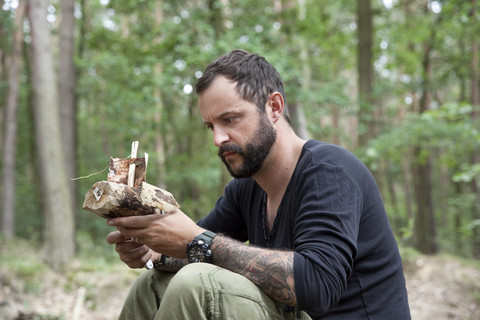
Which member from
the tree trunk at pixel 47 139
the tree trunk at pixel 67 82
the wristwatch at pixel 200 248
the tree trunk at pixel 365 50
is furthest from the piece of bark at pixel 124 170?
the tree trunk at pixel 67 82

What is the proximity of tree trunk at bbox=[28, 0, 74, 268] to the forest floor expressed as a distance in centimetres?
72

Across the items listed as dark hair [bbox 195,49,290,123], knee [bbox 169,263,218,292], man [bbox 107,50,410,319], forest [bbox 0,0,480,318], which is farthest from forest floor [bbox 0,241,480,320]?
dark hair [bbox 195,49,290,123]

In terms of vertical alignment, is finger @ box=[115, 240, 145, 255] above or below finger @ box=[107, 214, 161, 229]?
below

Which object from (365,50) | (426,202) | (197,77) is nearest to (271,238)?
(197,77)

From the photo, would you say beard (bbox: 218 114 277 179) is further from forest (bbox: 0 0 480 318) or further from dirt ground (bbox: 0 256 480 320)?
dirt ground (bbox: 0 256 480 320)

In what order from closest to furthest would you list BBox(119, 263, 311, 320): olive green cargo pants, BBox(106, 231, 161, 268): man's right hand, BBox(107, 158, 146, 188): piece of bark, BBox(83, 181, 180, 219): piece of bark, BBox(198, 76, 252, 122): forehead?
BBox(119, 263, 311, 320): olive green cargo pants < BBox(83, 181, 180, 219): piece of bark < BBox(107, 158, 146, 188): piece of bark < BBox(198, 76, 252, 122): forehead < BBox(106, 231, 161, 268): man's right hand

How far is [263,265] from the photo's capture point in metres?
1.78

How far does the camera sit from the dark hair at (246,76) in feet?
7.02

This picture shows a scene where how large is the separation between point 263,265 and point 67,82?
9.14 m

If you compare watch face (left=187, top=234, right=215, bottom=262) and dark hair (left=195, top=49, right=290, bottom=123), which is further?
dark hair (left=195, top=49, right=290, bottom=123)

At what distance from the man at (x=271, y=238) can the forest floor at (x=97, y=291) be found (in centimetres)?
343

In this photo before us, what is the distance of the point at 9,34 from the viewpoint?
10984mm

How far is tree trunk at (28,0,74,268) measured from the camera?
7289mm

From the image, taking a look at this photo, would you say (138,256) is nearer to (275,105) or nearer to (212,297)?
(212,297)
